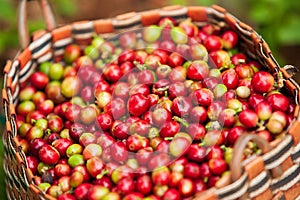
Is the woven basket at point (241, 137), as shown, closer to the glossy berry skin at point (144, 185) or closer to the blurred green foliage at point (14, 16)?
the glossy berry skin at point (144, 185)

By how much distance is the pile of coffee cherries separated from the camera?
5.53ft

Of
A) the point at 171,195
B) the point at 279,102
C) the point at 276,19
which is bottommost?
the point at 276,19

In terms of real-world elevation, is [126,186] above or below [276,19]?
above

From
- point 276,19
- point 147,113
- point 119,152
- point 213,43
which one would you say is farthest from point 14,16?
point 119,152

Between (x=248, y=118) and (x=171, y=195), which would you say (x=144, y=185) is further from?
(x=248, y=118)

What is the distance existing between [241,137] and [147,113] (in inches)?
17.3

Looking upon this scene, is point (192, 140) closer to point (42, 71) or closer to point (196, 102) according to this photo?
point (196, 102)

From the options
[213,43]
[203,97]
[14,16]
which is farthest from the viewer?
[14,16]

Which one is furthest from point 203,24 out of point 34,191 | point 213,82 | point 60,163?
point 34,191

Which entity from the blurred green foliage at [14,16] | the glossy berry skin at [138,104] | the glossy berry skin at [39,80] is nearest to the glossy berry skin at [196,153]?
the glossy berry skin at [138,104]

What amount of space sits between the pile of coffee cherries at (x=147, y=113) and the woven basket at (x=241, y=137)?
38 mm

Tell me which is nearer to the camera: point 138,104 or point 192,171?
point 192,171

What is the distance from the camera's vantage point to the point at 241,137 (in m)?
1.50

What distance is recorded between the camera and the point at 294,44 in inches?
140
